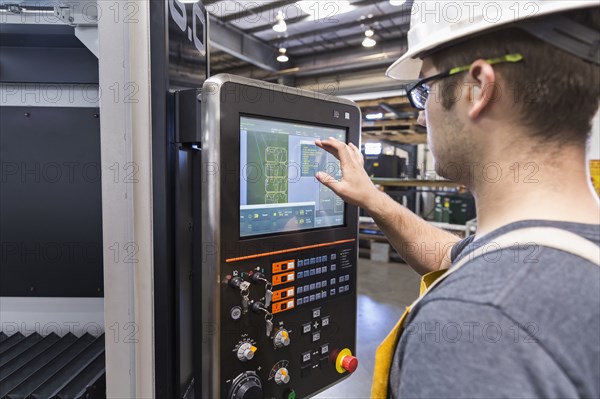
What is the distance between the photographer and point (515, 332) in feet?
1.46

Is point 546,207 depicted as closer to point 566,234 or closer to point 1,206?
point 566,234

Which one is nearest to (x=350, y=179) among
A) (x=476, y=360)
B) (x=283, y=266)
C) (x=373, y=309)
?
(x=283, y=266)

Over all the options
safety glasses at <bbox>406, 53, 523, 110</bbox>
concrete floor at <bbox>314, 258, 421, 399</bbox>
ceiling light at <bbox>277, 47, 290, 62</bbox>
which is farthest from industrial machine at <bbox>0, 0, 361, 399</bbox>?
ceiling light at <bbox>277, 47, 290, 62</bbox>

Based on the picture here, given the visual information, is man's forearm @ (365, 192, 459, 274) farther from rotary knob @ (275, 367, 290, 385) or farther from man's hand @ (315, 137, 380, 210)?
rotary knob @ (275, 367, 290, 385)

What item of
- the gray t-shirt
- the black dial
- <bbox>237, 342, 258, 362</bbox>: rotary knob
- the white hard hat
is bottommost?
the black dial

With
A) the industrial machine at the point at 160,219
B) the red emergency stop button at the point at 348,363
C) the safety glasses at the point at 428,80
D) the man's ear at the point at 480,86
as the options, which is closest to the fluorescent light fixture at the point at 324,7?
the industrial machine at the point at 160,219

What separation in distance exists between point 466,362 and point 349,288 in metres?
0.79

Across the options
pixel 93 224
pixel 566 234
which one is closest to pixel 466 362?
pixel 566 234

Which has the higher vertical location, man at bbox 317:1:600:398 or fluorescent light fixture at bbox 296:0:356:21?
fluorescent light fixture at bbox 296:0:356:21

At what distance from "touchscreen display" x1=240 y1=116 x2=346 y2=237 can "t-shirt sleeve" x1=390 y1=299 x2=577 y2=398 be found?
553 mm

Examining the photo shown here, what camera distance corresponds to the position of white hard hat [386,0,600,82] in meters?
0.53

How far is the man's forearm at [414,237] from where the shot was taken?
111 cm

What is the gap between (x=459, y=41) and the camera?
24.5 inches

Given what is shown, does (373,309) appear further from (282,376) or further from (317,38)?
(317,38)
